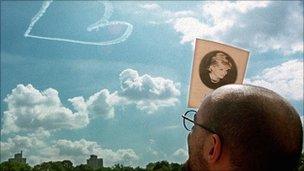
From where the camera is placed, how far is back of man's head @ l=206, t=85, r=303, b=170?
3146 mm

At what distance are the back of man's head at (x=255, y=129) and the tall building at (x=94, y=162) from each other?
142 metres

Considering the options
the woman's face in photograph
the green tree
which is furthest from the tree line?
the woman's face in photograph

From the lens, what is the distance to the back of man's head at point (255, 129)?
3146 millimetres

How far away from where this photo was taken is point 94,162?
150375mm

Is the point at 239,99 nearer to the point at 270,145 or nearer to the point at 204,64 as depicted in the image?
the point at 270,145

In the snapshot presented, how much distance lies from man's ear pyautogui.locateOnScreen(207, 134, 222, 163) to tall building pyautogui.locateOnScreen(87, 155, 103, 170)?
142 metres

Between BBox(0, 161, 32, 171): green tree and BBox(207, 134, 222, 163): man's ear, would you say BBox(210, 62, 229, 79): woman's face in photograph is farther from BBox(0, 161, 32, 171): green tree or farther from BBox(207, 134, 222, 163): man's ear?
BBox(0, 161, 32, 171): green tree

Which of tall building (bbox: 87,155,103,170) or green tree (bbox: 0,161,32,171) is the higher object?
tall building (bbox: 87,155,103,170)

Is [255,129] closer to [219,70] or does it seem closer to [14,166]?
[219,70]

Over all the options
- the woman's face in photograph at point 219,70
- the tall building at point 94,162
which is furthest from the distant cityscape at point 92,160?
the woman's face in photograph at point 219,70

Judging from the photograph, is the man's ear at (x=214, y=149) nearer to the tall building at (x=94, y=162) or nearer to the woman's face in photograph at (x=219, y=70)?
the woman's face in photograph at (x=219, y=70)

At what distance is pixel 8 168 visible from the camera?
128 metres

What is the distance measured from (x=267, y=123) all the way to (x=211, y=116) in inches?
12.2

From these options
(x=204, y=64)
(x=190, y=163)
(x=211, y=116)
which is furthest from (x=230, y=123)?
(x=204, y=64)
